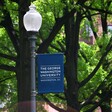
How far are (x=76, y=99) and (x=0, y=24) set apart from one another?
17.9ft

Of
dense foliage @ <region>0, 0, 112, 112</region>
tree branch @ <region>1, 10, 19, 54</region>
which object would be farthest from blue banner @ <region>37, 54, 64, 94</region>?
tree branch @ <region>1, 10, 19, 54</region>

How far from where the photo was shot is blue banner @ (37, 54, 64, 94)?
35.5ft

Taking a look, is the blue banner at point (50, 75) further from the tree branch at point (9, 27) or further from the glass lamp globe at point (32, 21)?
the tree branch at point (9, 27)

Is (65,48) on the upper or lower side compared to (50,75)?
upper

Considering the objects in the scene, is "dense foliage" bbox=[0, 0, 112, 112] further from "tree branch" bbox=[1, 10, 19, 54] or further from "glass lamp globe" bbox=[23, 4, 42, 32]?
"glass lamp globe" bbox=[23, 4, 42, 32]

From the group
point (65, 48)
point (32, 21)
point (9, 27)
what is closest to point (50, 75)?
point (32, 21)

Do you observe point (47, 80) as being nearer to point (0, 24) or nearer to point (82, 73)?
point (0, 24)

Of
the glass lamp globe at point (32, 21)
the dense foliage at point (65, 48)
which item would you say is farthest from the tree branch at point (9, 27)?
the glass lamp globe at point (32, 21)

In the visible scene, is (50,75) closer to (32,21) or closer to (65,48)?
(32,21)

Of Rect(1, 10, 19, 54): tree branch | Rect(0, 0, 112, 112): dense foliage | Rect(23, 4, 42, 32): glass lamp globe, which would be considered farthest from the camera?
Rect(1, 10, 19, 54): tree branch

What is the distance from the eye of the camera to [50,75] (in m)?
10.8

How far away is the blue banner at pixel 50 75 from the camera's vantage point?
10.8 meters

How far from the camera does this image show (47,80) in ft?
35.4

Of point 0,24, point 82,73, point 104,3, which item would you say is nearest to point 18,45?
point 0,24
